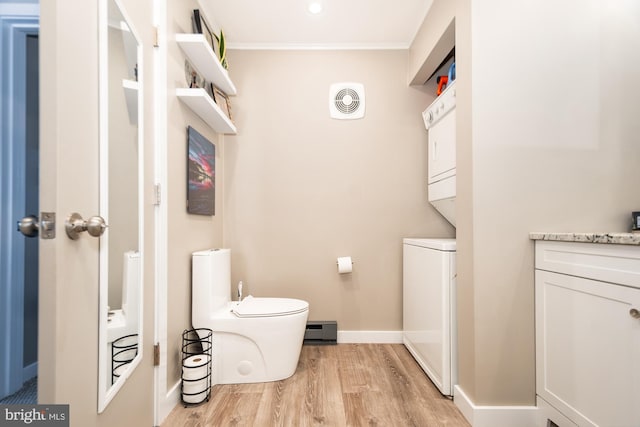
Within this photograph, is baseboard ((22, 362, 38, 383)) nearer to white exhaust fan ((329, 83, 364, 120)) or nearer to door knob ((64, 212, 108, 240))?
door knob ((64, 212, 108, 240))

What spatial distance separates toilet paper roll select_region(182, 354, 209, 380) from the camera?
1625mm

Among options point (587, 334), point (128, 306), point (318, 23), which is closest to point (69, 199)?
point (128, 306)

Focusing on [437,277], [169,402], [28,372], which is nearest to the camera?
[28,372]

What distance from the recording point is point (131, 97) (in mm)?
1175

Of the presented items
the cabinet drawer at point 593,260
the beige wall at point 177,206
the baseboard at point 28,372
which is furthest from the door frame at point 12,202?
the cabinet drawer at point 593,260

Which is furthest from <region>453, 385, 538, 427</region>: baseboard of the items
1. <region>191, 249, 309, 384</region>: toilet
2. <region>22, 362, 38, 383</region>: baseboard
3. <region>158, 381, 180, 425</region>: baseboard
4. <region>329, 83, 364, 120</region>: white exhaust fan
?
<region>329, 83, 364, 120</region>: white exhaust fan

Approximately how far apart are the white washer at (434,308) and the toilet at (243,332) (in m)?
0.80

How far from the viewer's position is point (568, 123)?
1.48 meters

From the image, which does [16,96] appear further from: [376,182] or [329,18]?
[376,182]

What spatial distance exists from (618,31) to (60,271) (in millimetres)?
2454

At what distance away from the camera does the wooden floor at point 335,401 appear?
4.86ft

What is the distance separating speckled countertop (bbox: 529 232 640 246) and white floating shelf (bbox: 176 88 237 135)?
6.20 feet

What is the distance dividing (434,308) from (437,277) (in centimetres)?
20

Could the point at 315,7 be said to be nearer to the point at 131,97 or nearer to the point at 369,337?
the point at 131,97
